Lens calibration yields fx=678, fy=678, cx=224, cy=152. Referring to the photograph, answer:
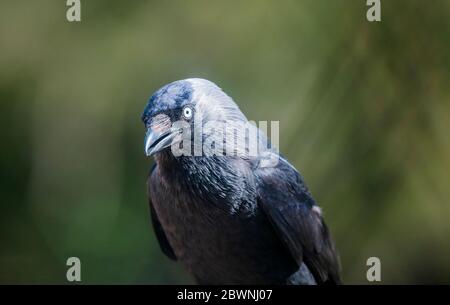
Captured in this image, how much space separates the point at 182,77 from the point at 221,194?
1396 millimetres

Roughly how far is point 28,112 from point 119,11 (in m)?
0.89

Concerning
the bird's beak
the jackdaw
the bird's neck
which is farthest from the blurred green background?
the bird's beak

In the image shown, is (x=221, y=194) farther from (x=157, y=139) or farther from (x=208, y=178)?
(x=157, y=139)

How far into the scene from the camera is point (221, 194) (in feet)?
10.5

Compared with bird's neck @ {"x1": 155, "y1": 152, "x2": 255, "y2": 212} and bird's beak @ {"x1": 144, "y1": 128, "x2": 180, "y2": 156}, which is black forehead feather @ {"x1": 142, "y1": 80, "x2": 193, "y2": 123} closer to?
bird's beak @ {"x1": 144, "y1": 128, "x2": 180, "y2": 156}

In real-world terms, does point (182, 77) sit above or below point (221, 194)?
above

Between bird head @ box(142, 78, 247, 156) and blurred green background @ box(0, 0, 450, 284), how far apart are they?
83 centimetres

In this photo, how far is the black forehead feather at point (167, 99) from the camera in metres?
3.02

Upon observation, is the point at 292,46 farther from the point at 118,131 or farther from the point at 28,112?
the point at 28,112

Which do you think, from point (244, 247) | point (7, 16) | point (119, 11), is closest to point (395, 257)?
point (244, 247)

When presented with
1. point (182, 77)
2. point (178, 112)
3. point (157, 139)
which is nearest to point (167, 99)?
point (178, 112)

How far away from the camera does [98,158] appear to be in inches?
177

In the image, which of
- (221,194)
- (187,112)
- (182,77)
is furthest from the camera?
(182,77)

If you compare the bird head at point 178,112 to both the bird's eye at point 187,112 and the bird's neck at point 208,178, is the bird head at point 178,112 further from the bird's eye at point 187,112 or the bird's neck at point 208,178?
the bird's neck at point 208,178
